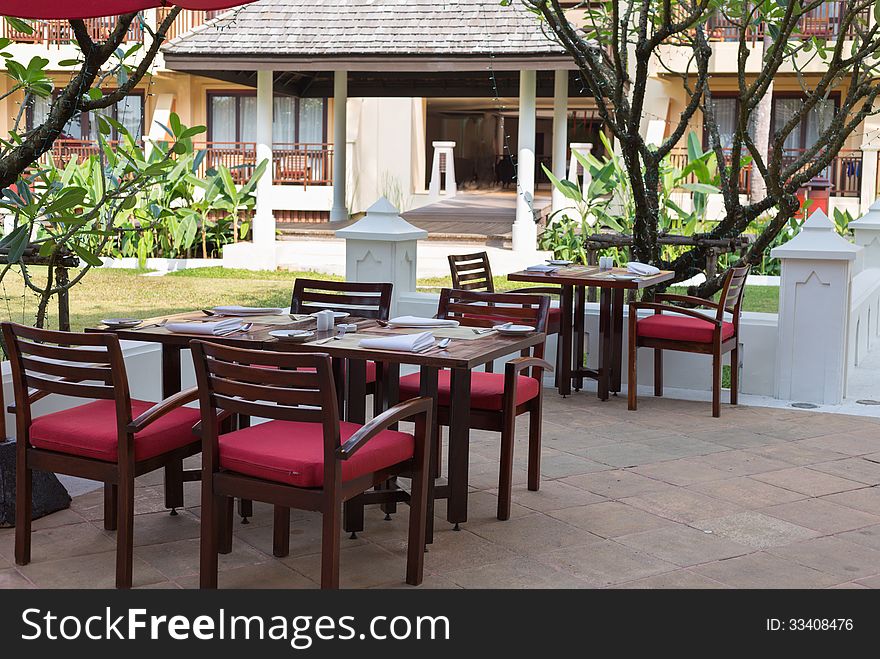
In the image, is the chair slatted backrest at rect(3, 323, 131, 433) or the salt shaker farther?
the salt shaker

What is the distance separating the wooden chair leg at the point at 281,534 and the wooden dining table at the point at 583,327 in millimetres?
3420

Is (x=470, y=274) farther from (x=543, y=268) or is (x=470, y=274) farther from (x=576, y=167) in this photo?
(x=576, y=167)

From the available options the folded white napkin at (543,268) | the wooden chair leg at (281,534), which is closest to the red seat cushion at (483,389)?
the wooden chair leg at (281,534)

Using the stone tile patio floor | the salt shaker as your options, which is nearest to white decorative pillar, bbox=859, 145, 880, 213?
the stone tile patio floor

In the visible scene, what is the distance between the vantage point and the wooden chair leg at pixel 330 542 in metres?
3.44

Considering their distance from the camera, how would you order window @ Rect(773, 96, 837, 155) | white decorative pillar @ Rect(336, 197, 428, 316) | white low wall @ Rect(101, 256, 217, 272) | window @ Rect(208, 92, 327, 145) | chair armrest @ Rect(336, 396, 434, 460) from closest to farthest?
chair armrest @ Rect(336, 396, 434, 460), white decorative pillar @ Rect(336, 197, 428, 316), white low wall @ Rect(101, 256, 217, 272), window @ Rect(773, 96, 837, 155), window @ Rect(208, 92, 327, 145)

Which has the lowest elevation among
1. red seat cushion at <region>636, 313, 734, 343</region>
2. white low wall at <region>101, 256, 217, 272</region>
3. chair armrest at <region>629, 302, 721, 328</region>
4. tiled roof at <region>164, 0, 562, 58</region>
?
white low wall at <region>101, 256, 217, 272</region>

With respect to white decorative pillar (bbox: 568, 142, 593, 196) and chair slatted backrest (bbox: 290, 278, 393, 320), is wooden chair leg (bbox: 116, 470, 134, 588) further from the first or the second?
white decorative pillar (bbox: 568, 142, 593, 196)

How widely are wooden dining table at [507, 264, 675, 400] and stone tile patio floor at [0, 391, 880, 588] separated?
1.21 metres

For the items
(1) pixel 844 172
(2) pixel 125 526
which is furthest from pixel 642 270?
(1) pixel 844 172

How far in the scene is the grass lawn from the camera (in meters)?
10.4

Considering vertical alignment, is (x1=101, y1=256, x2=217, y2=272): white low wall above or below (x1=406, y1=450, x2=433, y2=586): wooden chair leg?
above

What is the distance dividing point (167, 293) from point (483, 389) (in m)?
7.78
